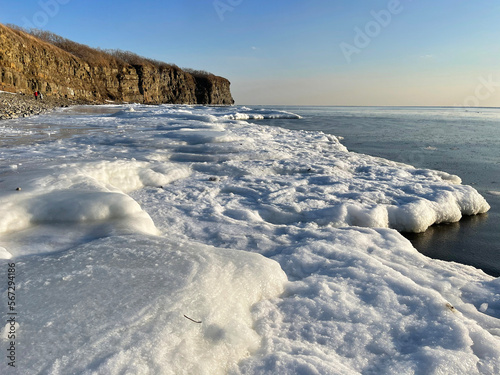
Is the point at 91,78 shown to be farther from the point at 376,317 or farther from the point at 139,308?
the point at 376,317

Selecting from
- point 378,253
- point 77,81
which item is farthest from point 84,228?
point 77,81

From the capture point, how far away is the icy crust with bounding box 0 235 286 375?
132 centimetres

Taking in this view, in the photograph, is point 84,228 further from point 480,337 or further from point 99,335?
point 480,337

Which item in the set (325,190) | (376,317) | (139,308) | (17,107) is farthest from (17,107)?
(376,317)

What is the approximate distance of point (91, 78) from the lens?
55.6 m

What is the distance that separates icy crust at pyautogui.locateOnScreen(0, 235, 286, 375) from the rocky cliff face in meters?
37.8

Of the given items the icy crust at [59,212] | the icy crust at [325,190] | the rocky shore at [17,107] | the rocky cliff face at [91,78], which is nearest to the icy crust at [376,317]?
the icy crust at [325,190]

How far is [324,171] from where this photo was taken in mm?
5977

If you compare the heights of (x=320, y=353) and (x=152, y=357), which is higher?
(x=152, y=357)

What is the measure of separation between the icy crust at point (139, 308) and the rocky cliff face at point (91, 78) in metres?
37.8

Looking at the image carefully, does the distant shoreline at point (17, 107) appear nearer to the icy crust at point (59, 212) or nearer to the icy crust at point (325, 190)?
the icy crust at point (325, 190)

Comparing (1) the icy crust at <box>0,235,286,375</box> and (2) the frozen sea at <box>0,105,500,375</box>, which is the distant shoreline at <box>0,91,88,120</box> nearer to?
(2) the frozen sea at <box>0,105,500,375</box>

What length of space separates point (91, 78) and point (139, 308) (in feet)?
211

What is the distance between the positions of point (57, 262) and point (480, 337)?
2515 mm
